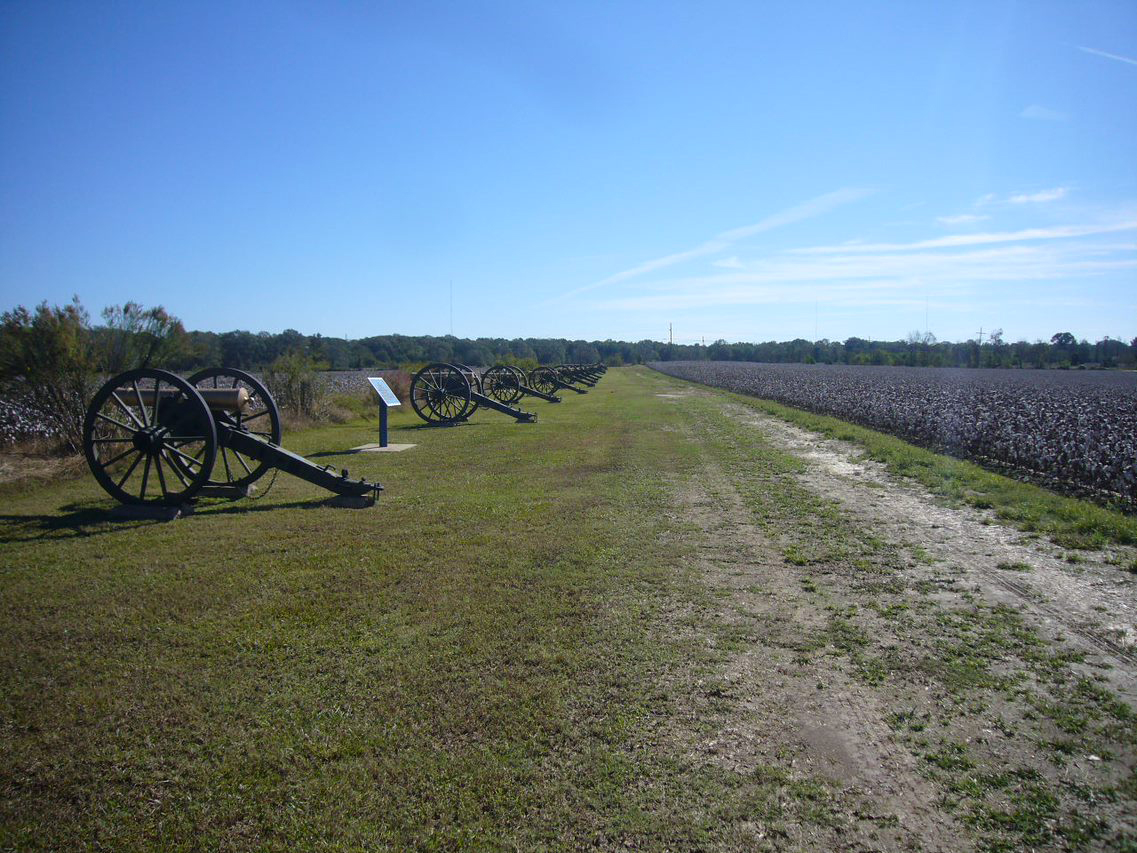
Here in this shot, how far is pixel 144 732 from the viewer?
379cm

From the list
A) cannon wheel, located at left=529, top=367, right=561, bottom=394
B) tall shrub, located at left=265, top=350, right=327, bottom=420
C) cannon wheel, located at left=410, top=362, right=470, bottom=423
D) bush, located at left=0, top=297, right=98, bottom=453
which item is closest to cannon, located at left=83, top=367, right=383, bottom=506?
bush, located at left=0, top=297, right=98, bottom=453

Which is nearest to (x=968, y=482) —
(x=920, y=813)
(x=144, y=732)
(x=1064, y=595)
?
(x=1064, y=595)

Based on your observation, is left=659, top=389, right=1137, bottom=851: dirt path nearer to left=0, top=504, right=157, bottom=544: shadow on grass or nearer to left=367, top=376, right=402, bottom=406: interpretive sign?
left=0, top=504, right=157, bottom=544: shadow on grass

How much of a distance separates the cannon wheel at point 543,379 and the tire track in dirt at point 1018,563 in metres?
26.9

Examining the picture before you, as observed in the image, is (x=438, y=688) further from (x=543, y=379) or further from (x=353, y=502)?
(x=543, y=379)

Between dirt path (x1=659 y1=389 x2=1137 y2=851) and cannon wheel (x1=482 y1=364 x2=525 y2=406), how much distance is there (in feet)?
68.2

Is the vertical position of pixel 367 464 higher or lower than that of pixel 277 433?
lower

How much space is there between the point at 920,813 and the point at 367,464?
11.9 meters

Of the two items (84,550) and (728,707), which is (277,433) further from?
(728,707)

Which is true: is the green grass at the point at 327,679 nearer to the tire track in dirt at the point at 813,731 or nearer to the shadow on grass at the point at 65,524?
the shadow on grass at the point at 65,524

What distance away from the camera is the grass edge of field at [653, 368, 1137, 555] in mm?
8180

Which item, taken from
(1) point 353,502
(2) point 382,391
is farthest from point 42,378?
(1) point 353,502

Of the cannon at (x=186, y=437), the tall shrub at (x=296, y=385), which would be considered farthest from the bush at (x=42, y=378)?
the tall shrub at (x=296, y=385)

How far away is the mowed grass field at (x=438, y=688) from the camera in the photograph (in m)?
3.13
